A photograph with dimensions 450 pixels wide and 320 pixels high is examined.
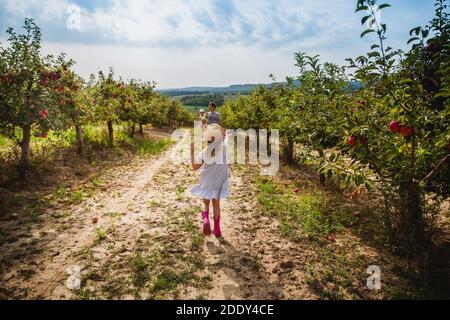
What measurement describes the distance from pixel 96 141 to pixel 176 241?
1114 cm

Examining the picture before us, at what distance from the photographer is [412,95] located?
3682 millimetres

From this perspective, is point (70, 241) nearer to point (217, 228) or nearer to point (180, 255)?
point (180, 255)

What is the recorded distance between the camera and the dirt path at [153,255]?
446 centimetres

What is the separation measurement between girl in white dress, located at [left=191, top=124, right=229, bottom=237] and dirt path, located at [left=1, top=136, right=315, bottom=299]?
2.84ft

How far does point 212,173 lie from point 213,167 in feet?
0.44

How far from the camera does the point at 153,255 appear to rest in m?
5.43

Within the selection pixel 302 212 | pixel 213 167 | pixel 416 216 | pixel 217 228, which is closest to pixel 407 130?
pixel 416 216

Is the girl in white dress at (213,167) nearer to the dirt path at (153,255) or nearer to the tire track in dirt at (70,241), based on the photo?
the dirt path at (153,255)

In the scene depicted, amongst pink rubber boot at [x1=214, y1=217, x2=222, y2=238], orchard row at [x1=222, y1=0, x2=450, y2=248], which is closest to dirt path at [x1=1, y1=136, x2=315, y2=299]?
pink rubber boot at [x1=214, y1=217, x2=222, y2=238]

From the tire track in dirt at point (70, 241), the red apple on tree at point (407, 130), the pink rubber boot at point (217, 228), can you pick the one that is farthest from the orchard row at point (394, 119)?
the tire track in dirt at point (70, 241)

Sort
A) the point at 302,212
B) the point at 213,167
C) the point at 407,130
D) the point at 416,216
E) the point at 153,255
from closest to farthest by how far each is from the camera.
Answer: the point at 407,130 → the point at 416,216 → the point at 153,255 → the point at 213,167 → the point at 302,212

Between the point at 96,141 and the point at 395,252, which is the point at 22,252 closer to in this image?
the point at 395,252

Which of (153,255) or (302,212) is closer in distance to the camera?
(153,255)
